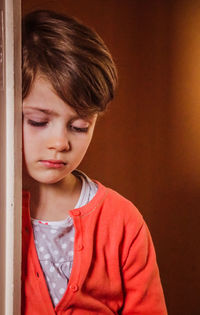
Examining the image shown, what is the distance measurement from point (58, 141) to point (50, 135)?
0.07 feet

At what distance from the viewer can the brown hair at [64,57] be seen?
29.6 inches

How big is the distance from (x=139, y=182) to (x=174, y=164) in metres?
0.10

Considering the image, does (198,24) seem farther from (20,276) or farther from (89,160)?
(20,276)

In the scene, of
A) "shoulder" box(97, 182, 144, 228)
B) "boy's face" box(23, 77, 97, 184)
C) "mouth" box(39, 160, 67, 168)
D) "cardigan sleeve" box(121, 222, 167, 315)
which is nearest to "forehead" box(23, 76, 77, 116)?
"boy's face" box(23, 77, 97, 184)

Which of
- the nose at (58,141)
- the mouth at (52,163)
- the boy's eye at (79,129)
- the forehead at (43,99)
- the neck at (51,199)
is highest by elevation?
the forehead at (43,99)

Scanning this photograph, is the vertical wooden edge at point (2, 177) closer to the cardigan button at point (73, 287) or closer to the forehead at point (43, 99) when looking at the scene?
the forehead at point (43, 99)

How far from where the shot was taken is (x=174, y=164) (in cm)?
88

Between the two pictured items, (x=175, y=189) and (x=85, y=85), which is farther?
(x=175, y=189)

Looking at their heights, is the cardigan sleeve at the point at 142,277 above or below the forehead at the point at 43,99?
below

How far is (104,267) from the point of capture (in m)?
0.84

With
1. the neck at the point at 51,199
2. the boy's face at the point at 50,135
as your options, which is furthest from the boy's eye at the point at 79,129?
the neck at the point at 51,199

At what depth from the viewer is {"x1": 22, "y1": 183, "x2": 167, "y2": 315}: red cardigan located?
81 cm

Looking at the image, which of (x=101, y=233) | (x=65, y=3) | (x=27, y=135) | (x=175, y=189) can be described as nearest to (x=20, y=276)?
(x=101, y=233)

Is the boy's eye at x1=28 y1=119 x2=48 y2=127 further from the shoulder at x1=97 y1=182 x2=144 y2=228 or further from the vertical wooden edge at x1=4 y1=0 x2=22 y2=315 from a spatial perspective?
the shoulder at x1=97 y1=182 x2=144 y2=228
